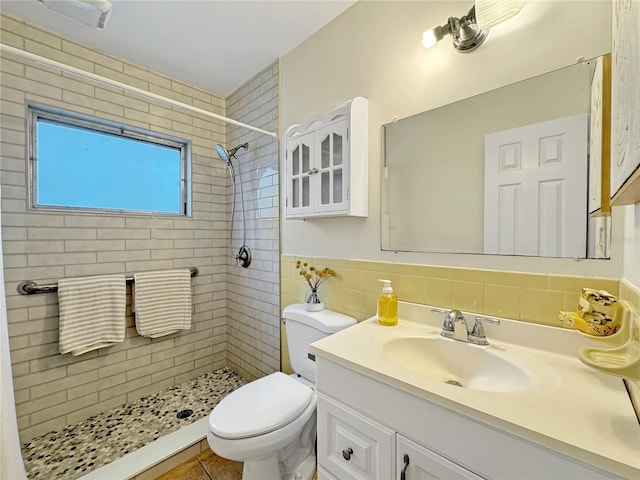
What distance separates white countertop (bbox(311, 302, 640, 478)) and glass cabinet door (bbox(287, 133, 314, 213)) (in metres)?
0.80

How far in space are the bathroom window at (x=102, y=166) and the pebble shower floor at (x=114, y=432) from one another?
138 centimetres

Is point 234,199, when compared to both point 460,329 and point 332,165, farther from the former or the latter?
point 460,329

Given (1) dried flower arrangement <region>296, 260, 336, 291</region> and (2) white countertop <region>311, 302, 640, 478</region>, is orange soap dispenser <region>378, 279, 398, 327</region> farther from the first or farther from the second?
(1) dried flower arrangement <region>296, 260, 336, 291</region>

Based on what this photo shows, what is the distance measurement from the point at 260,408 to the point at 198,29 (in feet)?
6.86

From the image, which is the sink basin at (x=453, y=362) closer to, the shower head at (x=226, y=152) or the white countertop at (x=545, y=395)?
the white countertop at (x=545, y=395)

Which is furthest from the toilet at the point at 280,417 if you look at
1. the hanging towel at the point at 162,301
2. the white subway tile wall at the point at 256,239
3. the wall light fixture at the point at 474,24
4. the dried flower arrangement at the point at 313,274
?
the wall light fixture at the point at 474,24

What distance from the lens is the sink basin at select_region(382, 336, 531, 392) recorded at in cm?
83

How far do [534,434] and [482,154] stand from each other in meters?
0.89

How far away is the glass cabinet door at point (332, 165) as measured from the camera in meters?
1.31

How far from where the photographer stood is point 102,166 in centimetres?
189

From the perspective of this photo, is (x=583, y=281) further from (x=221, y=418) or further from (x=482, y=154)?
(x=221, y=418)

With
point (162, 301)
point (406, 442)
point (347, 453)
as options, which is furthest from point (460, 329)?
point (162, 301)

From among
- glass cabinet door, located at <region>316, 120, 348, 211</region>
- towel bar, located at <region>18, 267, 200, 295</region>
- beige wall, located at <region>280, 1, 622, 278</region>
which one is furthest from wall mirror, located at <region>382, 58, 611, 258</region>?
towel bar, located at <region>18, 267, 200, 295</region>

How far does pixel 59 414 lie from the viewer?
1646mm
